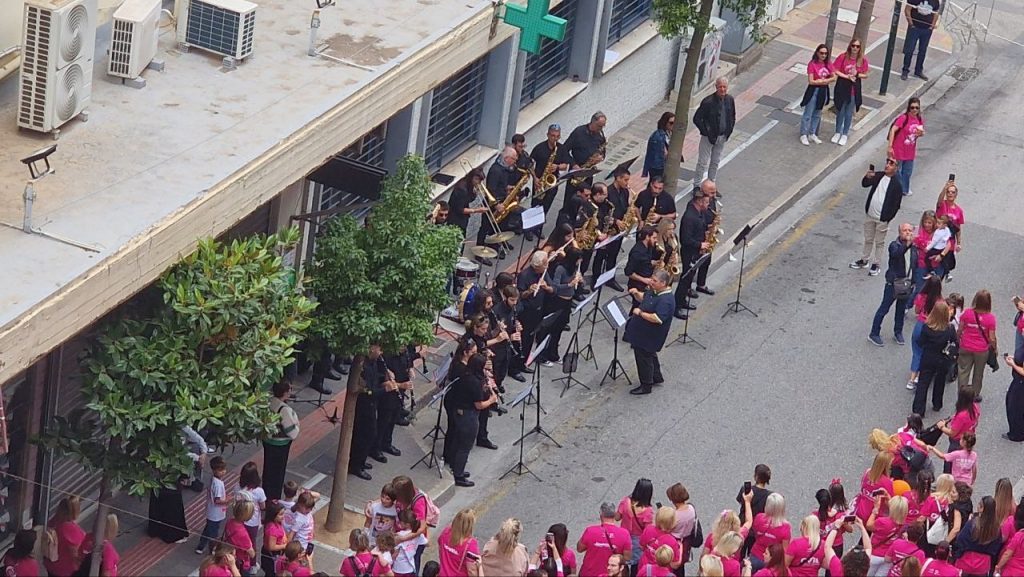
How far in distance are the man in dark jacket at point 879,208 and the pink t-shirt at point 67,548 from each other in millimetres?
11678

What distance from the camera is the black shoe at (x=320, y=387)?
1998 centimetres

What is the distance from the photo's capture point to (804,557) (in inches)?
634

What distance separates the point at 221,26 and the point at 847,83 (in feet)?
40.6

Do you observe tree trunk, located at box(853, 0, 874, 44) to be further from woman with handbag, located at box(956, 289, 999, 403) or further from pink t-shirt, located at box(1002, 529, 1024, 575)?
pink t-shirt, located at box(1002, 529, 1024, 575)

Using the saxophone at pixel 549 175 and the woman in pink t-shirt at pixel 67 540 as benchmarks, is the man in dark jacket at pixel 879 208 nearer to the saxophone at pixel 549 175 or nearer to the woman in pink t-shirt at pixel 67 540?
the saxophone at pixel 549 175

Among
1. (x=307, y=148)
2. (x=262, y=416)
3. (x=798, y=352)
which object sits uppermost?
(x=307, y=148)

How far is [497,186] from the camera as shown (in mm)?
22672

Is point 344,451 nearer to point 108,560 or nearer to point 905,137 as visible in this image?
point 108,560

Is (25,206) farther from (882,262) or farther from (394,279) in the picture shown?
(882,262)

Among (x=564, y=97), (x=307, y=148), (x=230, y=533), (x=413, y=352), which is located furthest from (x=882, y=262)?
(x=230, y=533)

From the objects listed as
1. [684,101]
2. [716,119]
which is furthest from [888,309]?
[716,119]

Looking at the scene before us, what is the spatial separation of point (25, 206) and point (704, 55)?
15.8 m

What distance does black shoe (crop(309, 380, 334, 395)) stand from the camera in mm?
19984

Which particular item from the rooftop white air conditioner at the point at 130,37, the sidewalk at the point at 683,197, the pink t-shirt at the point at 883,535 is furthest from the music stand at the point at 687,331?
the rooftop white air conditioner at the point at 130,37
